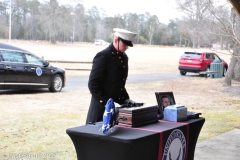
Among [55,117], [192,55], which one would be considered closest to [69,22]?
[192,55]

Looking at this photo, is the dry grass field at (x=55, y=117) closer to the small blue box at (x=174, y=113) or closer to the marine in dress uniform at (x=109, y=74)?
the marine in dress uniform at (x=109, y=74)

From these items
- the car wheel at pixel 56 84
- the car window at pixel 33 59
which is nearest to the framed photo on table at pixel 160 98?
the car window at pixel 33 59

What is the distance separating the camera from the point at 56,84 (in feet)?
42.6

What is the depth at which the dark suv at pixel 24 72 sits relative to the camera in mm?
11523

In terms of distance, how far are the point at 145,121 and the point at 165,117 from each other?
437 mm

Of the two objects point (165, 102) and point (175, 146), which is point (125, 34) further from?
point (175, 146)

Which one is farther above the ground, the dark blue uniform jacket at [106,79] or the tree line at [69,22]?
the tree line at [69,22]

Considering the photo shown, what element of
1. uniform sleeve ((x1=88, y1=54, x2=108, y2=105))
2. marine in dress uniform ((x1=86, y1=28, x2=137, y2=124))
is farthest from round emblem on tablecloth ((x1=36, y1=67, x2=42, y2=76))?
uniform sleeve ((x1=88, y1=54, x2=108, y2=105))

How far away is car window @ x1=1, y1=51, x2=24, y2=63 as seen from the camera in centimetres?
1170

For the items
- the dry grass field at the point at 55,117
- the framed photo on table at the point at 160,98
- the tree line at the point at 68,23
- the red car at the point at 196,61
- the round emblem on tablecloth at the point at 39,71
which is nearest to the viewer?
the framed photo on table at the point at 160,98

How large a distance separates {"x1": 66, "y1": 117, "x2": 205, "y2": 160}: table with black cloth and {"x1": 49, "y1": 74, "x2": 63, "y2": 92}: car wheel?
9350 mm

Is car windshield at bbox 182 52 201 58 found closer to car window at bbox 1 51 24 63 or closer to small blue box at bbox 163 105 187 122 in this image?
car window at bbox 1 51 24 63

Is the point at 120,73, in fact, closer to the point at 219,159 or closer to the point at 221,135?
the point at 219,159

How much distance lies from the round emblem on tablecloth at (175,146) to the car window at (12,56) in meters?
8.76
